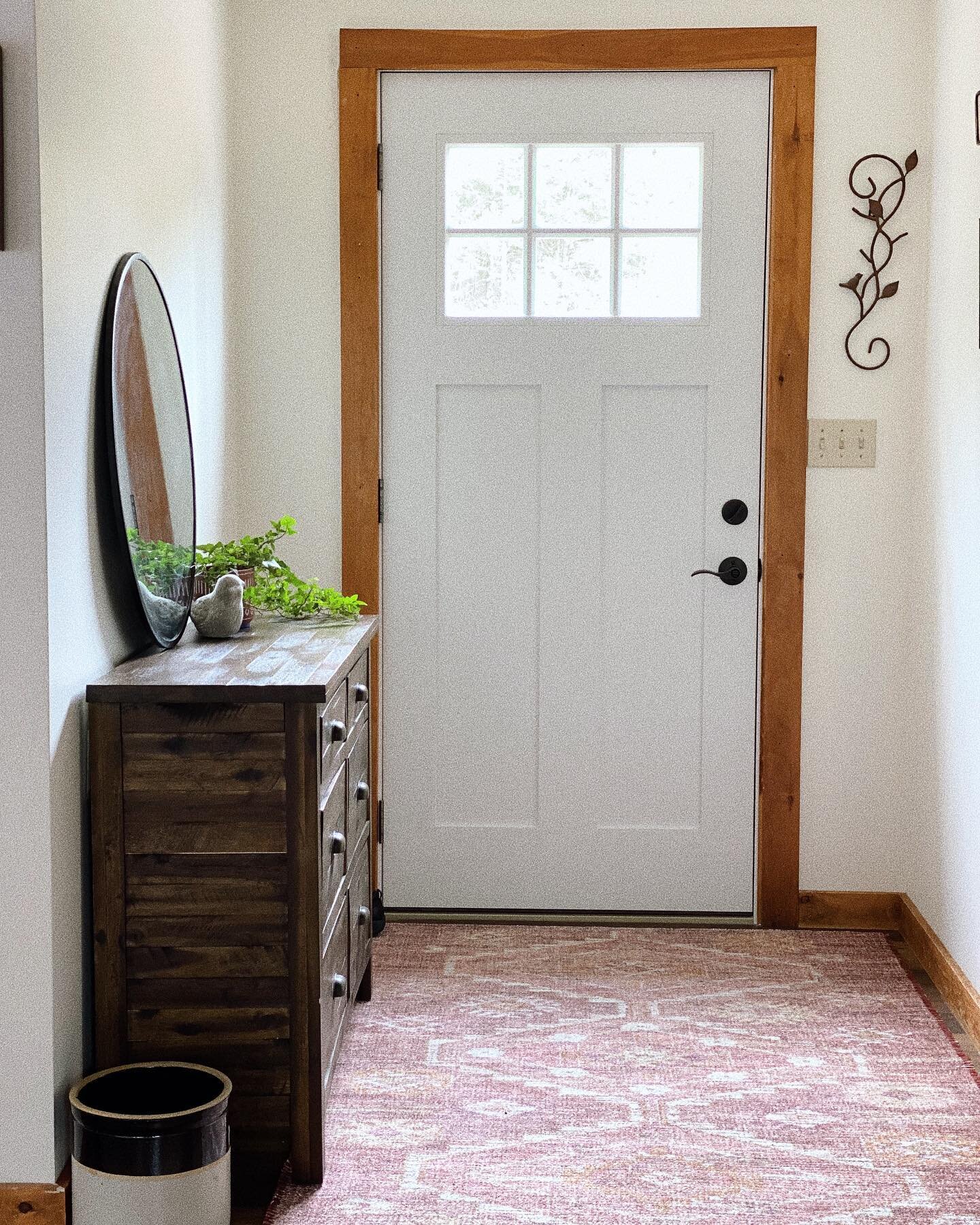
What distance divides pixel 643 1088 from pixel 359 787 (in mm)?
801

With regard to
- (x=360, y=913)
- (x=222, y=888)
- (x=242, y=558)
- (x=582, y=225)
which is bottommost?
(x=360, y=913)

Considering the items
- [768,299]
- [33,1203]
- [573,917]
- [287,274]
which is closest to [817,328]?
[768,299]

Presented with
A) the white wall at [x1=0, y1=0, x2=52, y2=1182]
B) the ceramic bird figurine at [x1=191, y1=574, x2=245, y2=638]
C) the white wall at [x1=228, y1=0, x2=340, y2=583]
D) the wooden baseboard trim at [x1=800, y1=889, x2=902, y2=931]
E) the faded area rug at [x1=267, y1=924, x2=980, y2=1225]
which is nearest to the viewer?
the white wall at [x1=0, y1=0, x2=52, y2=1182]

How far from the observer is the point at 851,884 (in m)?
3.52

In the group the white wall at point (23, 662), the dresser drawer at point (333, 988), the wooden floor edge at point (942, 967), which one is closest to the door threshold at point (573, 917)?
the wooden floor edge at point (942, 967)

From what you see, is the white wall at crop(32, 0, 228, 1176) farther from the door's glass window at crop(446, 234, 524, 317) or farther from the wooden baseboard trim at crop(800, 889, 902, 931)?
the wooden baseboard trim at crop(800, 889, 902, 931)

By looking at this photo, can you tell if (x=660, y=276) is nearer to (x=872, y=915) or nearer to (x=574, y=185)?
(x=574, y=185)

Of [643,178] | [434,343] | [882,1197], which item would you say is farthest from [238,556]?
[882,1197]

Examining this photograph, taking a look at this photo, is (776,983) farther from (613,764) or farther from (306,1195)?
(306,1195)

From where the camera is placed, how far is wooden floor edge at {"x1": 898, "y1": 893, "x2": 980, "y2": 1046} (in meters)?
2.84

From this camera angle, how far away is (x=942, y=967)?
3.08 metres

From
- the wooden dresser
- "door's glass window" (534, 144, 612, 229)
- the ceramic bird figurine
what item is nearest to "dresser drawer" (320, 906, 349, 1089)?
the wooden dresser

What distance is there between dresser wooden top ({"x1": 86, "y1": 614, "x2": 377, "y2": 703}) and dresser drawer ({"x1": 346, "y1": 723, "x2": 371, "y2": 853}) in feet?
0.67

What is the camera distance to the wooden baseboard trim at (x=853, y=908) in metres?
3.51
